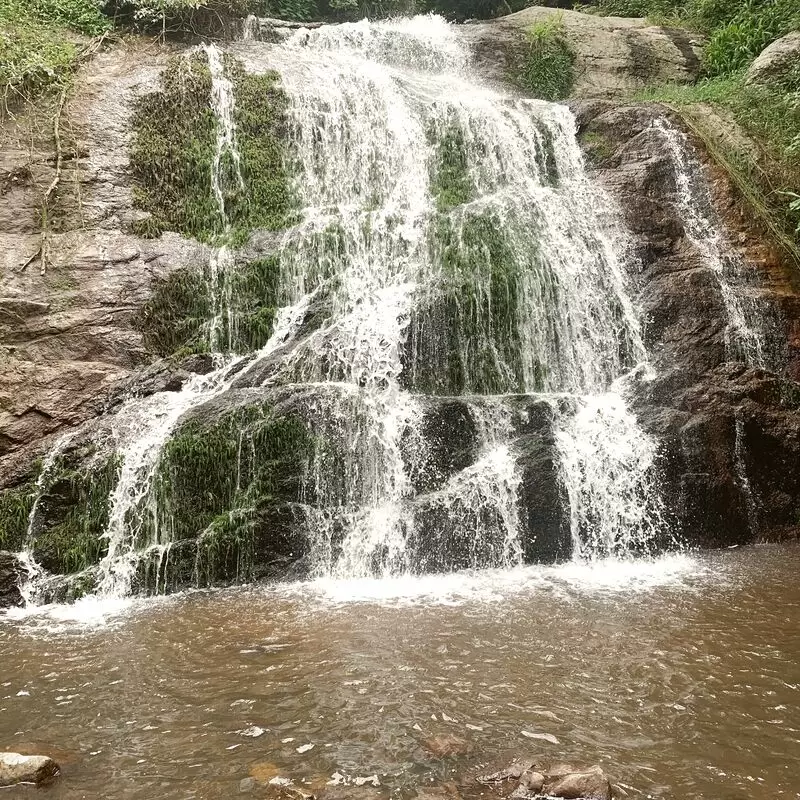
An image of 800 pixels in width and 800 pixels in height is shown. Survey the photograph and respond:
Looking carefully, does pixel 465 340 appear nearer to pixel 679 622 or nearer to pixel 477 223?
pixel 477 223

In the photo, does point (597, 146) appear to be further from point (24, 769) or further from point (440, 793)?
point (24, 769)

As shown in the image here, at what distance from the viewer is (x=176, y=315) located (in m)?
9.92

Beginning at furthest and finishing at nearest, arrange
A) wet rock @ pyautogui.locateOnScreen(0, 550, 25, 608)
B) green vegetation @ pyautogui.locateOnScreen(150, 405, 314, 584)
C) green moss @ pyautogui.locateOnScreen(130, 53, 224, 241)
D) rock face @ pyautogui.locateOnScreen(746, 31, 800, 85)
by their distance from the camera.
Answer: rock face @ pyautogui.locateOnScreen(746, 31, 800, 85)
green moss @ pyautogui.locateOnScreen(130, 53, 224, 241)
green vegetation @ pyautogui.locateOnScreen(150, 405, 314, 584)
wet rock @ pyautogui.locateOnScreen(0, 550, 25, 608)

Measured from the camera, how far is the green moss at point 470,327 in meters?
9.09

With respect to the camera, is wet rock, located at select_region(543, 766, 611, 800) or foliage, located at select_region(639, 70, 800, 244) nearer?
wet rock, located at select_region(543, 766, 611, 800)

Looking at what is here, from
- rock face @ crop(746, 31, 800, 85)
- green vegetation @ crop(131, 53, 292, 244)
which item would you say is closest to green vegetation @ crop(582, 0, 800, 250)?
rock face @ crop(746, 31, 800, 85)

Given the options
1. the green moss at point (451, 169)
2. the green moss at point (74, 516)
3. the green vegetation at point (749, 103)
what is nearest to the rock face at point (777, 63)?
the green vegetation at point (749, 103)

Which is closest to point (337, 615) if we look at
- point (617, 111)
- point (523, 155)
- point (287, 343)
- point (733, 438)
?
point (287, 343)

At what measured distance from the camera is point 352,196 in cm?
1194

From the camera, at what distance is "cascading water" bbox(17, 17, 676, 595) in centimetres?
734

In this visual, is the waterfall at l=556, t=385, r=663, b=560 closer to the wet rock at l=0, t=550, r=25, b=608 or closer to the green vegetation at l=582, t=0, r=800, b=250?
the green vegetation at l=582, t=0, r=800, b=250

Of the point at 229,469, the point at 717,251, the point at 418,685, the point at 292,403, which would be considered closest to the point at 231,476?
the point at 229,469

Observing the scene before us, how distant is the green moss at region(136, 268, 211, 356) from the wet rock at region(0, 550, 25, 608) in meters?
3.55

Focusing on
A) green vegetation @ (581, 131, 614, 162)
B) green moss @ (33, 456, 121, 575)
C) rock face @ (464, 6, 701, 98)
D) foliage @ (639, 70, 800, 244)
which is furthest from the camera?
rock face @ (464, 6, 701, 98)
